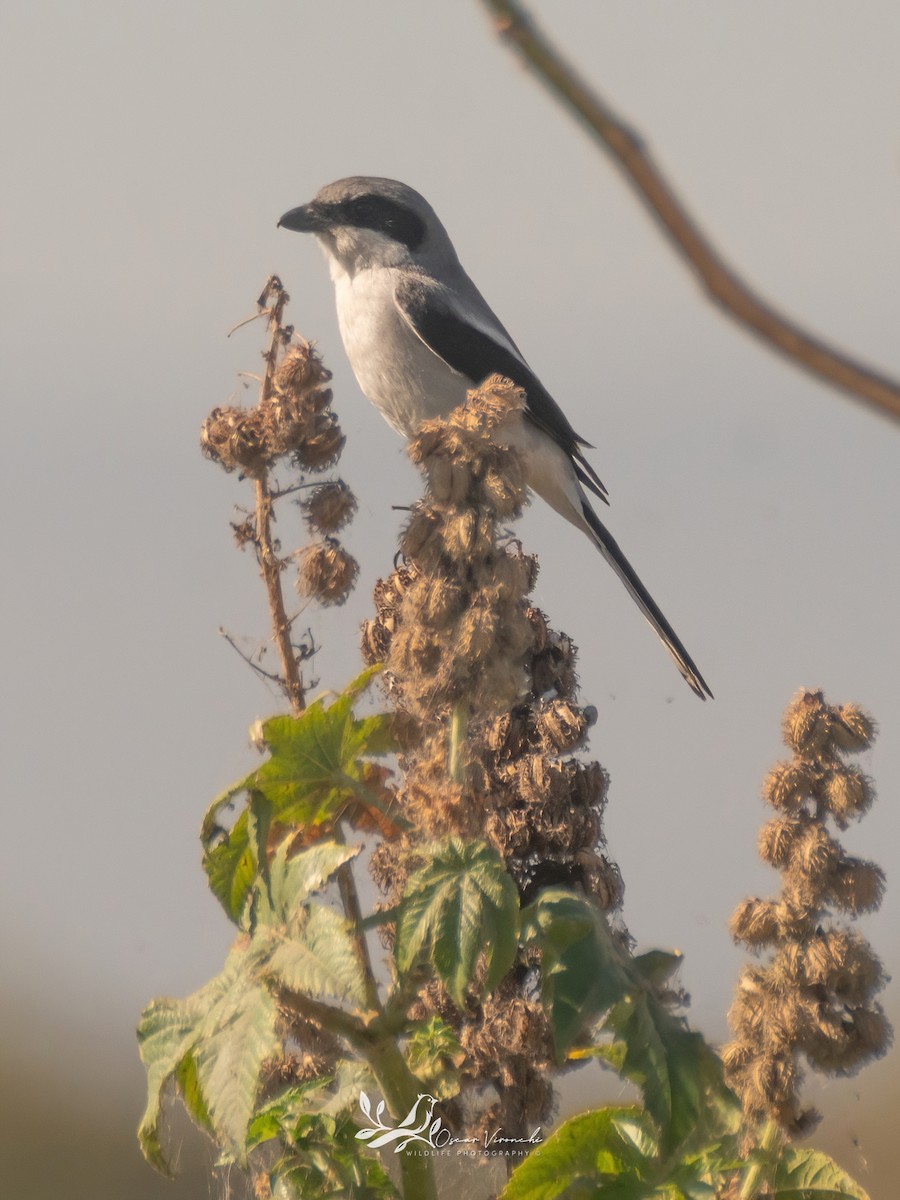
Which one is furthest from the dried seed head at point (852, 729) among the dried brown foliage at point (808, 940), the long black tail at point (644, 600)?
the long black tail at point (644, 600)

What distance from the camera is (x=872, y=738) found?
1834 millimetres

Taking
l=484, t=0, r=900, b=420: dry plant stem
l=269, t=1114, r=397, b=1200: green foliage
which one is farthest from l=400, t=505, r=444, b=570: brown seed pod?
l=484, t=0, r=900, b=420: dry plant stem

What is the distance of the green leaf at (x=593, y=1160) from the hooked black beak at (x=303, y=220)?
15.7ft

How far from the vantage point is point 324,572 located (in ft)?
7.44

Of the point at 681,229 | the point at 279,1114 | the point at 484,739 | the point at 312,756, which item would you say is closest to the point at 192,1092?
the point at 279,1114

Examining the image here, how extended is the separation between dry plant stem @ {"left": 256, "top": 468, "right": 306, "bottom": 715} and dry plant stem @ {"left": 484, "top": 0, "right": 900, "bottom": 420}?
1.41 meters

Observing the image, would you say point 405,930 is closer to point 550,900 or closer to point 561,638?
point 550,900

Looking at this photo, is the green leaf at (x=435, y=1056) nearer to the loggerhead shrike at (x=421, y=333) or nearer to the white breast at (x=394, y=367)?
the loggerhead shrike at (x=421, y=333)

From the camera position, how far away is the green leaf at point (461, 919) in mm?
1500

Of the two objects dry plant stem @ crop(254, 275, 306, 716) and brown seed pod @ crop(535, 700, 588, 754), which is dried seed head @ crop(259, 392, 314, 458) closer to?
dry plant stem @ crop(254, 275, 306, 716)

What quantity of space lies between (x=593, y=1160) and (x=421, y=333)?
4091mm

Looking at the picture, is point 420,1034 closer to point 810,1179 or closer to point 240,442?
point 810,1179

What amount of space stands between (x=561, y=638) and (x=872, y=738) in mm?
646

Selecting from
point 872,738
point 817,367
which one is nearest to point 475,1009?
point 872,738
